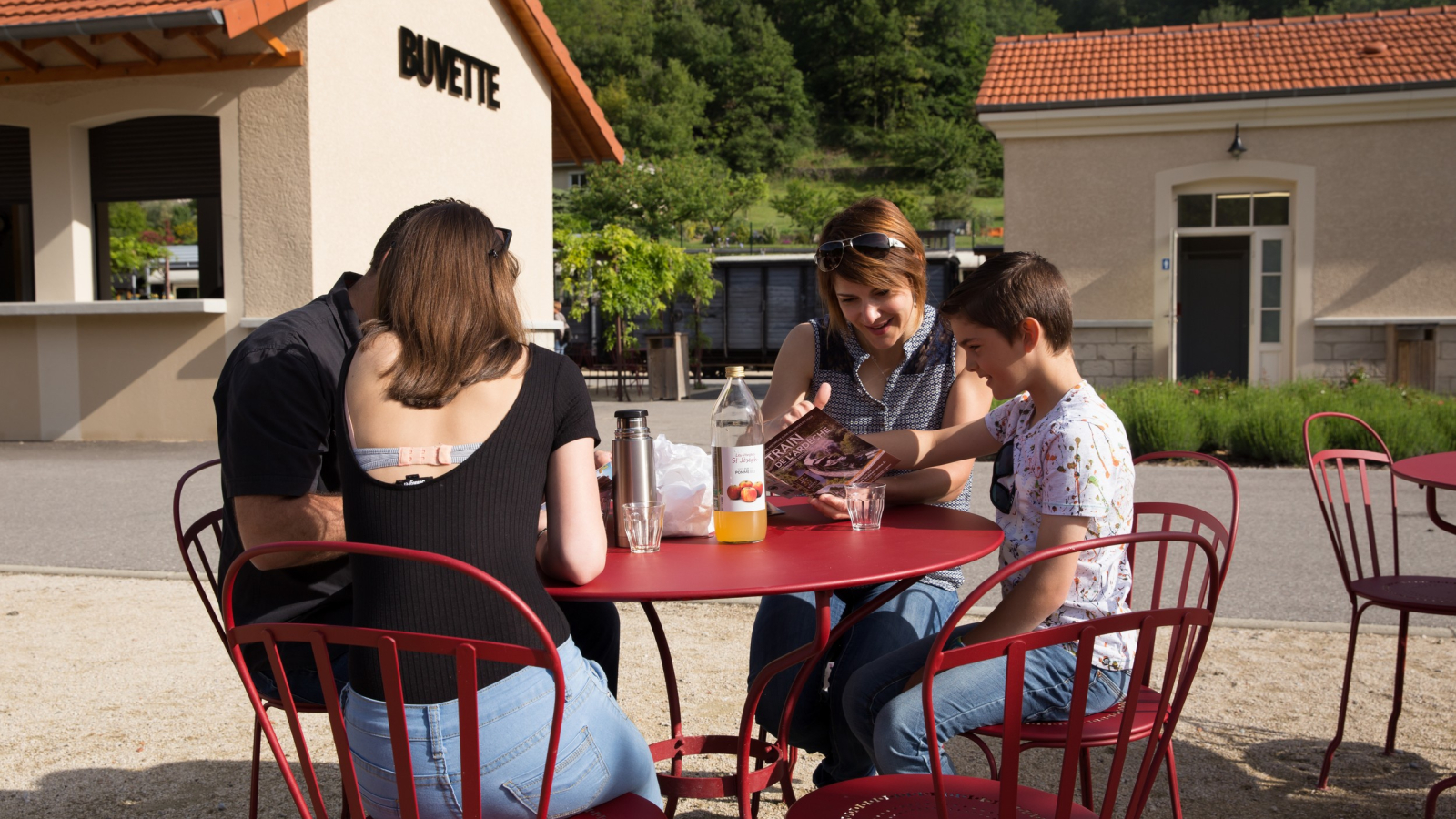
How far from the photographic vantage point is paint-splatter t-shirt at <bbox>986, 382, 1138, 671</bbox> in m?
2.10

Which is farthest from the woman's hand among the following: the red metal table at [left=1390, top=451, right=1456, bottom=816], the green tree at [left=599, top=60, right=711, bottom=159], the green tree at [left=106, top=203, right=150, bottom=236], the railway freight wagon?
the green tree at [left=599, top=60, right=711, bottom=159]

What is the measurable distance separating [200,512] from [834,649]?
6.21 m

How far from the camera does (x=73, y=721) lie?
12.2 ft

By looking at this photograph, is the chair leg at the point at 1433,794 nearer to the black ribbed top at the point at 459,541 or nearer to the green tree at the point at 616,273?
the black ribbed top at the point at 459,541

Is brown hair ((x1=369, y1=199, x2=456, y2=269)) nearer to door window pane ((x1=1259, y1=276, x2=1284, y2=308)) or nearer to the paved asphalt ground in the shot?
the paved asphalt ground

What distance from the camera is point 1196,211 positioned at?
1496 cm

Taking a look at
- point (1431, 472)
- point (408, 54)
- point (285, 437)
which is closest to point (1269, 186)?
point (408, 54)

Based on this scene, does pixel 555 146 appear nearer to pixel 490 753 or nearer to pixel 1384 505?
pixel 1384 505

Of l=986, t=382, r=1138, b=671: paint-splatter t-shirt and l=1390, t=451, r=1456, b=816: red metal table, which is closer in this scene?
l=986, t=382, r=1138, b=671: paint-splatter t-shirt

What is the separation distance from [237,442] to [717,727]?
1.92 m

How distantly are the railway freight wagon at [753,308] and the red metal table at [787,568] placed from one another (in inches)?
813

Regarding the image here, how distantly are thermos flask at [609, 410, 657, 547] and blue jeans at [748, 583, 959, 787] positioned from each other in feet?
1.67

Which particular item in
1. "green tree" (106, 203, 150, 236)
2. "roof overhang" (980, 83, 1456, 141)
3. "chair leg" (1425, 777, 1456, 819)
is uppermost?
"green tree" (106, 203, 150, 236)

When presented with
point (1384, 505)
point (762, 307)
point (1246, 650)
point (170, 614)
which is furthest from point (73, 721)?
point (762, 307)
